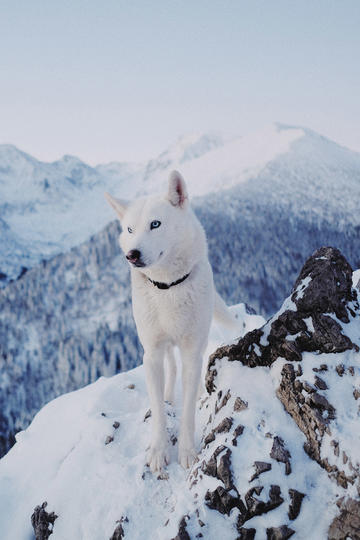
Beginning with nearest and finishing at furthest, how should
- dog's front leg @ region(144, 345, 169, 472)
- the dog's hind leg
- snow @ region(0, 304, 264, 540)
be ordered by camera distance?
snow @ region(0, 304, 264, 540), dog's front leg @ region(144, 345, 169, 472), the dog's hind leg

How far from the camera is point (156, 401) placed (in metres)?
4.54

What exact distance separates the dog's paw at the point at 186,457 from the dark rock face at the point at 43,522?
1.71 m

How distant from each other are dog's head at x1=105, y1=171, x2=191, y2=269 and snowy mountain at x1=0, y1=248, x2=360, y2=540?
6.19 feet

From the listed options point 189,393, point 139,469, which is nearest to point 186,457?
point 139,469

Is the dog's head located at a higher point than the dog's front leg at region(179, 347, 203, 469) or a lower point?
higher

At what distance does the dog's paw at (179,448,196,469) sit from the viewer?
4.22 m

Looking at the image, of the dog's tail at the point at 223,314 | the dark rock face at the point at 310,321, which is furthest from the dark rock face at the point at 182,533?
the dog's tail at the point at 223,314

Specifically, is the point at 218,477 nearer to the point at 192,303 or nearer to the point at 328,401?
the point at 328,401

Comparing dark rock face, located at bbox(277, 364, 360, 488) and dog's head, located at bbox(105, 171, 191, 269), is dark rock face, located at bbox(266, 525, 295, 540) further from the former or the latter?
dog's head, located at bbox(105, 171, 191, 269)


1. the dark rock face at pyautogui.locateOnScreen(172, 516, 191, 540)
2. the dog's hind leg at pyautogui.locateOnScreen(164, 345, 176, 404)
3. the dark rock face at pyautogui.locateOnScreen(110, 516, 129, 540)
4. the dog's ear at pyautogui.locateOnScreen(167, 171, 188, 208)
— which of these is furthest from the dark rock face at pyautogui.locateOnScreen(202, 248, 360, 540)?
the dog's ear at pyautogui.locateOnScreen(167, 171, 188, 208)

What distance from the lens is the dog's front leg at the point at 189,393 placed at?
4395 mm

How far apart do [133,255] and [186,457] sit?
2601mm

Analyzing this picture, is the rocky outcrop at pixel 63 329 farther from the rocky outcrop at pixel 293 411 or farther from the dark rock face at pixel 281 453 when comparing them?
the dark rock face at pixel 281 453

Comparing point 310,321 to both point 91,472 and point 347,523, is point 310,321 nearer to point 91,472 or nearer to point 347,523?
point 347,523
